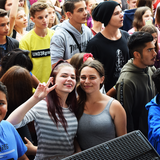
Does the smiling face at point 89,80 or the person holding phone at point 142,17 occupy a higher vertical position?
the person holding phone at point 142,17

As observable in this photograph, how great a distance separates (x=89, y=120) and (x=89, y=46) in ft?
3.95

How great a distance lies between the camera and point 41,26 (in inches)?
133

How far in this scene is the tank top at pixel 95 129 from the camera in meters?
1.81

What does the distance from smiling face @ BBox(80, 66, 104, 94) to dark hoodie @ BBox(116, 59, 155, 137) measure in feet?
1.36

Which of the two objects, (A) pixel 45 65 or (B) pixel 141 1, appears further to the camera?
(B) pixel 141 1

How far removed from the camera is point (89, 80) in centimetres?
193

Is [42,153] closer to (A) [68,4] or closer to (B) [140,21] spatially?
(A) [68,4]

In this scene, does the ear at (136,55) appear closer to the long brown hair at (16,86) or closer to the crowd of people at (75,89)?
the crowd of people at (75,89)

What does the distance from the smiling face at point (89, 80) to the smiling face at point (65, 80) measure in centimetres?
10

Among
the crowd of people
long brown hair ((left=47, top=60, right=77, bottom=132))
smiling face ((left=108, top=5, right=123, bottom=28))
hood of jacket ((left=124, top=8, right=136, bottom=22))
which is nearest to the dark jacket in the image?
the crowd of people

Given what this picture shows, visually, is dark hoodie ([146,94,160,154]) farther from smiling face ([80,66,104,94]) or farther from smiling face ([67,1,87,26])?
smiling face ([67,1,87,26])

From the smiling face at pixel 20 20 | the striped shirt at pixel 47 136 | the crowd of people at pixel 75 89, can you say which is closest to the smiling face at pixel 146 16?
the crowd of people at pixel 75 89

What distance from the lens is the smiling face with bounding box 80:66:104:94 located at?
75.9 inches

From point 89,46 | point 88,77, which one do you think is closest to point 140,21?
point 89,46
